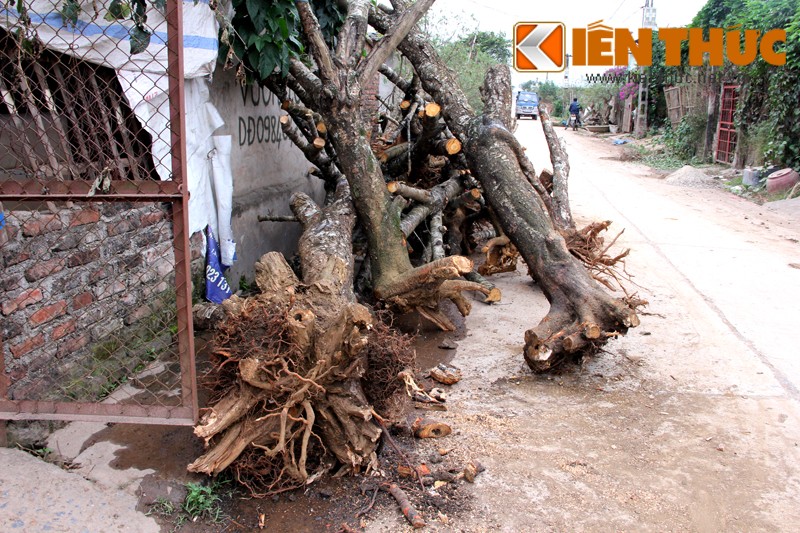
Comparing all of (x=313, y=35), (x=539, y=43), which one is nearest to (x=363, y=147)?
(x=313, y=35)

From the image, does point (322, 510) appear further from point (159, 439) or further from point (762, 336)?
point (762, 336)

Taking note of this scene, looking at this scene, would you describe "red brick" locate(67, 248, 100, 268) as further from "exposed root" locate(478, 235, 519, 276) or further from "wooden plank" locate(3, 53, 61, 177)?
"exposed root" locate(478, 235, 519, 276)

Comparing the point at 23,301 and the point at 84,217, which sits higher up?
the point at 84,217

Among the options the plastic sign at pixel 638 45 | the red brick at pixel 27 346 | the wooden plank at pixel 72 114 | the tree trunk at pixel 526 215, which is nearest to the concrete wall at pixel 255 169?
the wooden plank at pixel 72 114

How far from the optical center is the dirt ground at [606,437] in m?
2.62

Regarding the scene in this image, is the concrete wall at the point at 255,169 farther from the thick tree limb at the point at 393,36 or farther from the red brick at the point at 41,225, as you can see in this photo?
the red brick at the point at 41,225

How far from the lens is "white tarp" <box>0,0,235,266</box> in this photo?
128 inches

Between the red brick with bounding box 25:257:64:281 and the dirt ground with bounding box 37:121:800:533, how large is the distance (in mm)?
813

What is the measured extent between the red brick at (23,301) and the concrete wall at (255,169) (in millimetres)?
2037

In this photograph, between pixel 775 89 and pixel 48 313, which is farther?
pixel 775 89

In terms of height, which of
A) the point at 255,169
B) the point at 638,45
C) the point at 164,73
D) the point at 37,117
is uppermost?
the point at 638,45

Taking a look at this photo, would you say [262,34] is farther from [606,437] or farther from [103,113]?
[606,437]

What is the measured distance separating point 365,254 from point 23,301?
109 inches

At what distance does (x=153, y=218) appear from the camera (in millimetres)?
3932
